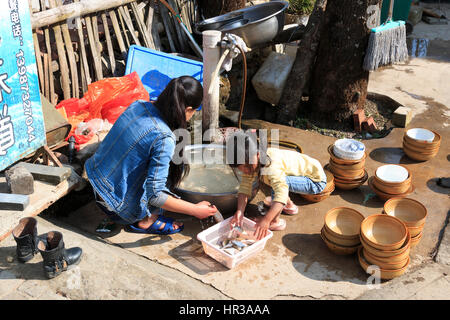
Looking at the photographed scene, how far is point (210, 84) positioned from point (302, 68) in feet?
5.37

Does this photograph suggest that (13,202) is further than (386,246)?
Yes

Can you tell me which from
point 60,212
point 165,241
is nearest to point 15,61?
point 60,212

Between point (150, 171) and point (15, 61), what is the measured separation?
1.41m

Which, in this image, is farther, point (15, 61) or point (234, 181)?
point (234, 181)

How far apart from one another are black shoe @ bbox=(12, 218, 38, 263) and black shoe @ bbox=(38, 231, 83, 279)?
89mm

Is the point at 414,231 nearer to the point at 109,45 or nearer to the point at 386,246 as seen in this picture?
the point at 386,246

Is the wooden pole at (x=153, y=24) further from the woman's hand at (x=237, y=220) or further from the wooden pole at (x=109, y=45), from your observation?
the woman's hand at (x=237, y=220)

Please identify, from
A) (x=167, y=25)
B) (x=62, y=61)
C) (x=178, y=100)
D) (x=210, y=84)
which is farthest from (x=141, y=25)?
(x=178, y=100)

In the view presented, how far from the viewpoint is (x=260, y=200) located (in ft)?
14.0

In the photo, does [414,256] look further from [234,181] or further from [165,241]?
[165,241]

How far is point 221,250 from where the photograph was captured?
3266 mm

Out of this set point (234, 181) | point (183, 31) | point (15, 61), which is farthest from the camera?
point (183, 31)

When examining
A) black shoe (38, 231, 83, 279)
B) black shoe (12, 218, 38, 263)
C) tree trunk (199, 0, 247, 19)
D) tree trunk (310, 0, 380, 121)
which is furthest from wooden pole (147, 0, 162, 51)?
black shoe (38, 231, 83, 279)

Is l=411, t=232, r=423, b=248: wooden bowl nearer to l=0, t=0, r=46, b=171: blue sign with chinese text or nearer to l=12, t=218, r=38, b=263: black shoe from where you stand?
l=12, t=218, r=38, b=263: black shoe
